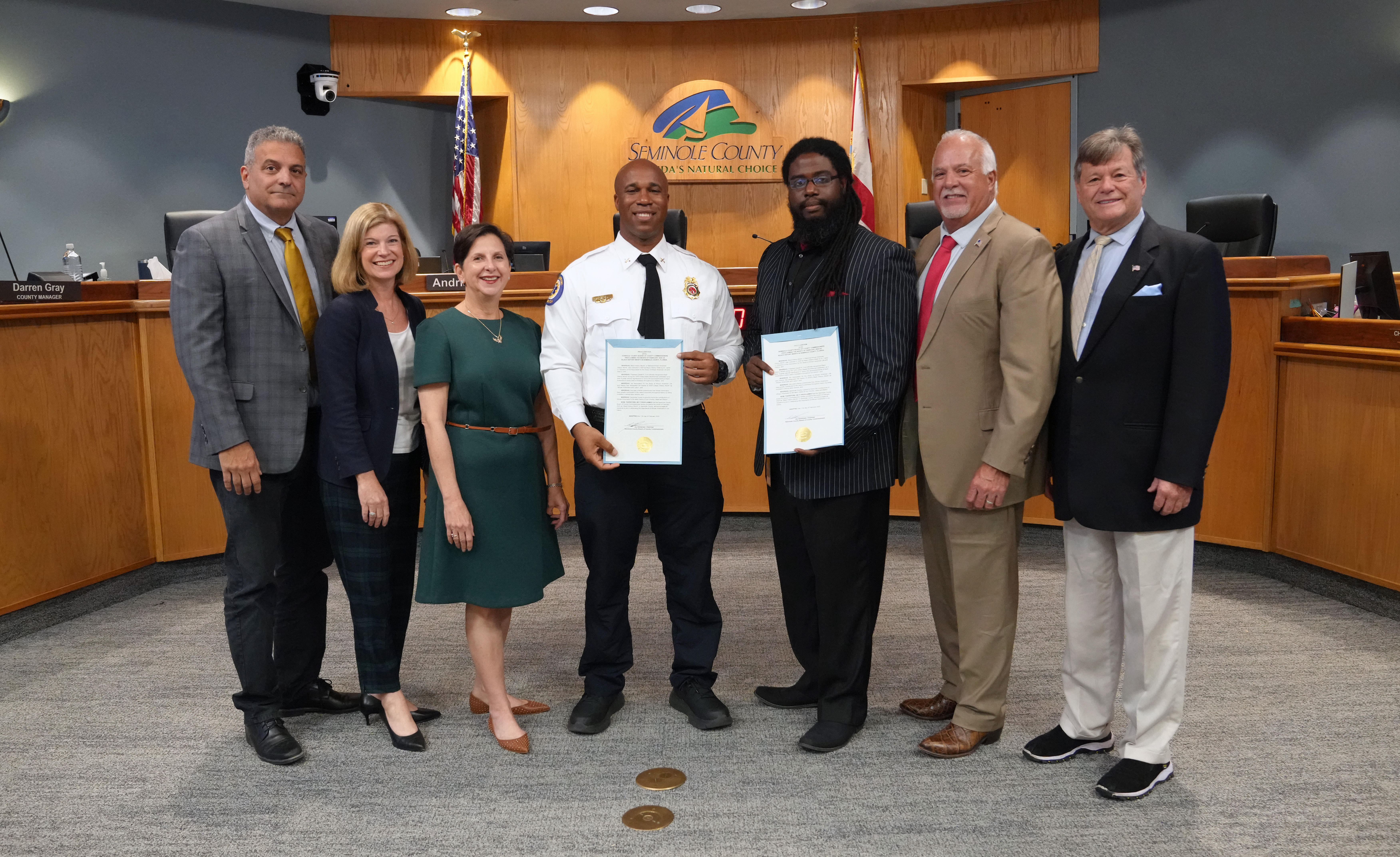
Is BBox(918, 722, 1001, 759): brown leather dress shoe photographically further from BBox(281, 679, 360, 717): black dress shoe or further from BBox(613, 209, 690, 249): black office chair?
BBox(613, 209, 690, 249): black office chair

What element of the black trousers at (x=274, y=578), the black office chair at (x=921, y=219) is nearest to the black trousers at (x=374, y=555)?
the black trousers at (x=274, y=578)

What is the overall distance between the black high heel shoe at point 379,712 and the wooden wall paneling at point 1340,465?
11.5 feet

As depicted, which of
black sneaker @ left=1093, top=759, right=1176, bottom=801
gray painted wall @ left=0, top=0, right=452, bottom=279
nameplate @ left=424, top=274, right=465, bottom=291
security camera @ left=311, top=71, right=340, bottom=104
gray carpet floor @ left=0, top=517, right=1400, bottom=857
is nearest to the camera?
gray carpet floor @ left=0, top=517, right=1400, bottom=857

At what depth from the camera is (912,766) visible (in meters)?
2.63

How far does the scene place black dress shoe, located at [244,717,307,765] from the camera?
2.73m

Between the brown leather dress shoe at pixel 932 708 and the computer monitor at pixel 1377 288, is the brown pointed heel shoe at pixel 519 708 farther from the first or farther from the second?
the computer monitor at pixel 1377 288

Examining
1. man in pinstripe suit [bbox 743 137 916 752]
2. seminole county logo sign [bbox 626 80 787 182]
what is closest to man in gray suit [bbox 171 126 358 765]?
man in pinstripe suit [bbox 743 137 916 752]

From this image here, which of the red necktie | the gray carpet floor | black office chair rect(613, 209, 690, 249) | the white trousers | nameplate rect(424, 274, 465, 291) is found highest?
black office chair rect(613, 209, 690, 249)

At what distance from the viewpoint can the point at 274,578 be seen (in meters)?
2.82

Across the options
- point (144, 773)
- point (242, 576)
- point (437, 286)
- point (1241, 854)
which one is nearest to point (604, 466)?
point (242, 576)

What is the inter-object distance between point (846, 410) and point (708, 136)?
6.24 meters

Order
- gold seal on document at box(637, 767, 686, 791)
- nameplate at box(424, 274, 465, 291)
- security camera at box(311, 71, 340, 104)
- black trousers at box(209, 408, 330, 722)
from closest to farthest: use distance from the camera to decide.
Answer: gold seal on document at box(637, 767, 686, 791)
black trousers at box(209, 408, 330, 722)
nameplate at box(424, 274, 465, 291)
security camera at box(311, 71, 340, 104)

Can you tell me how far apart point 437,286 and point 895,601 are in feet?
8.84

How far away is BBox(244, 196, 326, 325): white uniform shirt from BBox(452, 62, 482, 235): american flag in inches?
211
